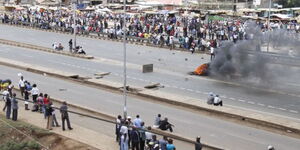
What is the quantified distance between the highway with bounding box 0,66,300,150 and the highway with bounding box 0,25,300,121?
9.47 feet

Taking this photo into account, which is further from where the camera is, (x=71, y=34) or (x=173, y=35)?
(x=71, y=34)

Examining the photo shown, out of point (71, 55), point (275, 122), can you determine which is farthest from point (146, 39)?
point (275, 122)

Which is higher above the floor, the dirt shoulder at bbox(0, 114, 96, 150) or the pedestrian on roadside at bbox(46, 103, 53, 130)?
the pedestrian on roadside at bbox(46, 103, 53, 130)

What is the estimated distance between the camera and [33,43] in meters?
47.7

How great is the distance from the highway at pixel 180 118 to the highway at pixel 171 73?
9.47 ft

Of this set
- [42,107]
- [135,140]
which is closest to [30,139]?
[42,107]

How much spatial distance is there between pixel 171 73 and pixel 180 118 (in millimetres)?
11040

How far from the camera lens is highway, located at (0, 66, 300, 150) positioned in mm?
17562

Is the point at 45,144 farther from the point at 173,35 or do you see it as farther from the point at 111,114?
the point at 173,35

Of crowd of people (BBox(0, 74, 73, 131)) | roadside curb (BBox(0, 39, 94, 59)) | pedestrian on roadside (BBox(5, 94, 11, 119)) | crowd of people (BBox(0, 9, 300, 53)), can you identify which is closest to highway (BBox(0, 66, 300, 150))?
crowd of people (BBox(0, 74, 73, 131))

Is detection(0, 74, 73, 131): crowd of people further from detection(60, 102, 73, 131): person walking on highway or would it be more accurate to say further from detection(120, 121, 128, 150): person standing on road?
detection(120, 121, 128, 150): person standing on road

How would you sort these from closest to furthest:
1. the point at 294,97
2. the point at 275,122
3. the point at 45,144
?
the point at 45,144, the point at 275,122, the point at 294,97

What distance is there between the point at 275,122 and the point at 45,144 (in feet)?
31.9

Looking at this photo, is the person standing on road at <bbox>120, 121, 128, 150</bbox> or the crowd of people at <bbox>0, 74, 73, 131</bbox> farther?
the crowd of people at <bbox>0, 74, 73, 131</bbox>
